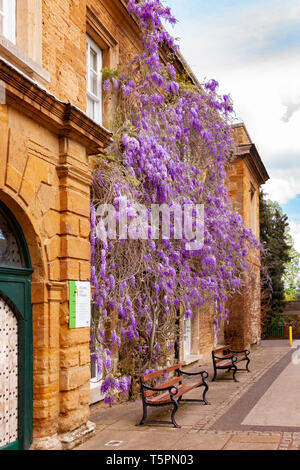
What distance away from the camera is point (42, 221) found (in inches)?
253

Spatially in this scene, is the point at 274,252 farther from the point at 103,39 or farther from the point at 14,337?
the point at 14,337

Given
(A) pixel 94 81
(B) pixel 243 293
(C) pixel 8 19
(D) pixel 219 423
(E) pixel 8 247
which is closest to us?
(E) pixel 8 247

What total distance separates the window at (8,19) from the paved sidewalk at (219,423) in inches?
202

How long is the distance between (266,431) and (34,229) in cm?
402

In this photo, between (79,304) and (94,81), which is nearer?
(79,304)

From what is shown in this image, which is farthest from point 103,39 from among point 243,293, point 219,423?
point 243,293

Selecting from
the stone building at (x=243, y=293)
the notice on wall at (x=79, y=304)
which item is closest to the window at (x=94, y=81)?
the notice on wall at (x=79, y=304)

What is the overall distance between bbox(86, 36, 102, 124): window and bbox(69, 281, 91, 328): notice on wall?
13.0 ft

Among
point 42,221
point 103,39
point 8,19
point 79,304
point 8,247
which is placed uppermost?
point 103,39

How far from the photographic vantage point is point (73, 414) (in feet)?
21.7

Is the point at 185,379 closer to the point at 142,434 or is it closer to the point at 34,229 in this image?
the point at 142,434

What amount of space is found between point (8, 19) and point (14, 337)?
3.90m

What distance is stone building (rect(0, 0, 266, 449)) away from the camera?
596 centimetres
